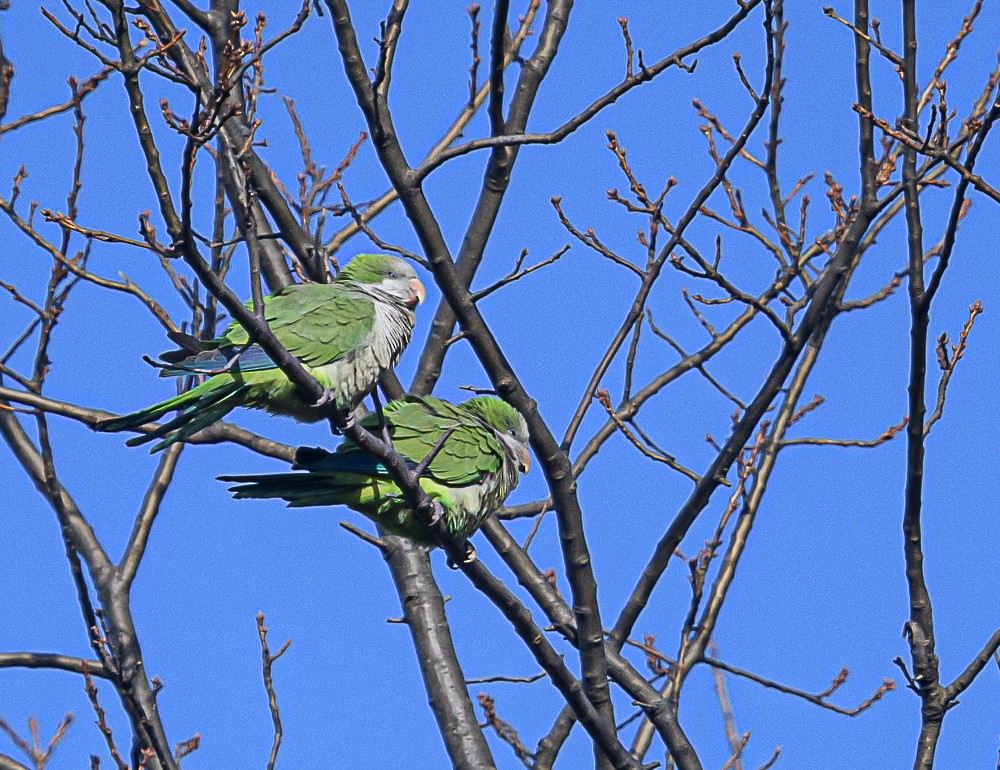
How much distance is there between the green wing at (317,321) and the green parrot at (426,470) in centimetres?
38

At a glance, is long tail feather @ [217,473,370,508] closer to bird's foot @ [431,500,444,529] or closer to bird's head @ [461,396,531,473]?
bird's foot @ [431,500,444,529]

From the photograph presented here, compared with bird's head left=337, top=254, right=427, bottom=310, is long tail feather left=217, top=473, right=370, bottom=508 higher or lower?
lower

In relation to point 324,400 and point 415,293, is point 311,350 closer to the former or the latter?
point 415,293

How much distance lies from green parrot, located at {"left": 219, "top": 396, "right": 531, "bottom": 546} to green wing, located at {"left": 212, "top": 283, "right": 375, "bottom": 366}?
377 millimetres

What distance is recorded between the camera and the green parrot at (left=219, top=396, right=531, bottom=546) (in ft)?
14.8

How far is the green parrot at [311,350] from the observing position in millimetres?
4117

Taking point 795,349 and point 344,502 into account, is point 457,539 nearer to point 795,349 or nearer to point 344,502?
point 344,502

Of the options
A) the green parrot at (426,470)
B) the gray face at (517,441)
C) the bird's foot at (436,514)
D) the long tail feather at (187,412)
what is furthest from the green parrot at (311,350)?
the gray face at (517,441)

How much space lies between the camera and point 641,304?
187 inches

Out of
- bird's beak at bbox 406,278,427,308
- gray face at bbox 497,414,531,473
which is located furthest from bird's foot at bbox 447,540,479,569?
bird's beak at bbox 406,278,427,308

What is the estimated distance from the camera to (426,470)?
475 centimetres

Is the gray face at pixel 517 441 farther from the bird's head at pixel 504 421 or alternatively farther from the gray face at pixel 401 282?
the gray face at pixel 401 282

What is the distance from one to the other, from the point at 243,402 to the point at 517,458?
146 cm

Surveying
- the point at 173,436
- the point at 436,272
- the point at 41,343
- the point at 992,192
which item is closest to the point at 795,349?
the point at 992,192
